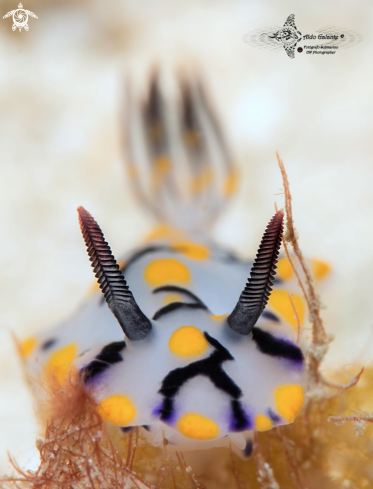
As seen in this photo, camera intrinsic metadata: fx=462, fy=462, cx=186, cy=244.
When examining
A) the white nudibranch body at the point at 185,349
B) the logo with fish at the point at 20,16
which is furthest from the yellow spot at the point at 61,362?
the logo with fish at the point at 20,16

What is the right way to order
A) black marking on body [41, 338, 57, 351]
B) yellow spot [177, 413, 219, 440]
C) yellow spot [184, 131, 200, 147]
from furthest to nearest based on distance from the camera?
yellow spot [184, 131, 200, 147], black marking on body [41, 338, 57, 351], yellow spot [177, 413, 219, 440]

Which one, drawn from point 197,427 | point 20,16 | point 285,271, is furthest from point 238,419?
point 20,16

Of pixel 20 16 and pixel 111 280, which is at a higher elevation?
pixel 20 16

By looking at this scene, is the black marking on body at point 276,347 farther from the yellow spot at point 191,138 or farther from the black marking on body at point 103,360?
the yellow spot at point 191,138

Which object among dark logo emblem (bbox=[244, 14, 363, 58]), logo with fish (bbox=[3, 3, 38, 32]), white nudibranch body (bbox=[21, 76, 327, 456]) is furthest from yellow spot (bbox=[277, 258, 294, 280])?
logo with fish (bbox=[3, 3, 38, 32])

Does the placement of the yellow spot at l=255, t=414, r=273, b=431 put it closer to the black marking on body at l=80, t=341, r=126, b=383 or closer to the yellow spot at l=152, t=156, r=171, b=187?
the black marking on body at l=80, t=341, r=126, b=383

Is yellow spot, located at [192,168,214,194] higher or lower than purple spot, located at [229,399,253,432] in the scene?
higher

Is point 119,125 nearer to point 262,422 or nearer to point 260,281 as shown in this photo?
point 260,281
